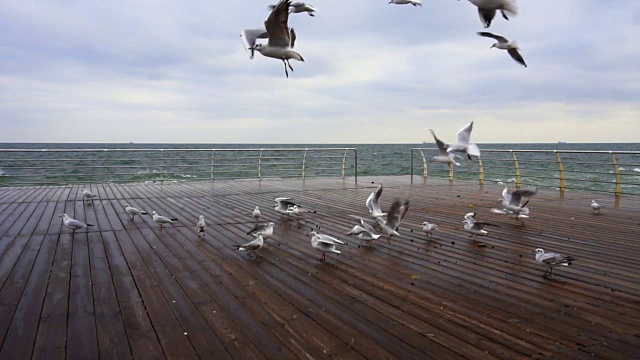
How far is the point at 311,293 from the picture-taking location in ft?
12.5

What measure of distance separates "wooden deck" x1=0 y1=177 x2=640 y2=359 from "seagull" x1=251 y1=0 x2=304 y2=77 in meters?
1.80

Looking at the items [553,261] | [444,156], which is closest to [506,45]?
[444,156]

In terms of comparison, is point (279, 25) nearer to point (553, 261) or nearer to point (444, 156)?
point (444, 156)

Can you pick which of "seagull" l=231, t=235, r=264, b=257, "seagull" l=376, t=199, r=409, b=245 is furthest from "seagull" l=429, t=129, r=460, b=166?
"seagull" l=231, t=235, r=264, b=257

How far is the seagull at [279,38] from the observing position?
3319 millimetres

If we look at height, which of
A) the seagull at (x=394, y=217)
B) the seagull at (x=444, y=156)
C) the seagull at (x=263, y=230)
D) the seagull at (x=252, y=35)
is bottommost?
the seagull at (x=263, y=230)

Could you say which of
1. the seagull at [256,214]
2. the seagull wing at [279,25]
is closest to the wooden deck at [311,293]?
the seagull at [256,214]

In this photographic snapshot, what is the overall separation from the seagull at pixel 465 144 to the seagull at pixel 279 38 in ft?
4.56

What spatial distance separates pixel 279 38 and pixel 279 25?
125 millimetres

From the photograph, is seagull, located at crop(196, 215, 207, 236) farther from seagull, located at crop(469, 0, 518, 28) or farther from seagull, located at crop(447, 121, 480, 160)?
seagull, located at crop(469, 0, 518, 28)

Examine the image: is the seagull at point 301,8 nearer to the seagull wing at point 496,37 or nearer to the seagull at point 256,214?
the seagull wing at point 496,37

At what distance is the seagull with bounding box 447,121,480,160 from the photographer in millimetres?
3512

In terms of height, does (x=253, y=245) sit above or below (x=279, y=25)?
below

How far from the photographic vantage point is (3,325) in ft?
10.2
